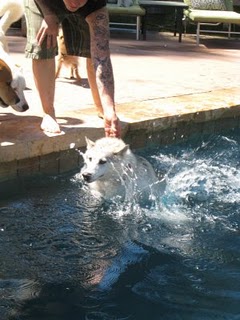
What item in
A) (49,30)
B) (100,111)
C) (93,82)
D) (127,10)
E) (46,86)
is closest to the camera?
(49,30)

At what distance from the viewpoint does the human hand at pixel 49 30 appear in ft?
14.5

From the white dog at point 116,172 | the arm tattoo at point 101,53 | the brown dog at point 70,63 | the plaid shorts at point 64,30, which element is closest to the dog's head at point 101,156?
the white dog at point 116,172

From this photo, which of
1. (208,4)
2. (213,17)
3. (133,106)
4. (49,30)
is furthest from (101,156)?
(208,4)

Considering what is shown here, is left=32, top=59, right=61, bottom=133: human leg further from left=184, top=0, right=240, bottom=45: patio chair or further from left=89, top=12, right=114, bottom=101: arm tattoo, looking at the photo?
left=184, top=0, right=240, bottom=45: patio chair

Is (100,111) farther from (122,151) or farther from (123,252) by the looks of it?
(123,252)

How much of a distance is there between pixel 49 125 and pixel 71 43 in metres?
0.69

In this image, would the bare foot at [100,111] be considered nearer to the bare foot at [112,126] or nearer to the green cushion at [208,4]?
the bare foot at [112,126]

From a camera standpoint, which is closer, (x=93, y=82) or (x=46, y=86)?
(x=46, y=86)

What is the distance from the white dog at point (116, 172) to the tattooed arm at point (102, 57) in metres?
0.11

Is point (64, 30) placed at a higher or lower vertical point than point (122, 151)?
higher

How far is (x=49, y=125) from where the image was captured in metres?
4.75

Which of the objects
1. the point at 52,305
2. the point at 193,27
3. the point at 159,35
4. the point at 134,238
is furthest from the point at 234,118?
the point at 193,27

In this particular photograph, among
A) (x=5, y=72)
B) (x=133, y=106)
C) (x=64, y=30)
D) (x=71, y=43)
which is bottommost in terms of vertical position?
(x=133, y=106)

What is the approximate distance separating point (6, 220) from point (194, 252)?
1176 mm
